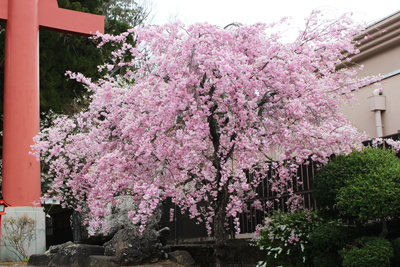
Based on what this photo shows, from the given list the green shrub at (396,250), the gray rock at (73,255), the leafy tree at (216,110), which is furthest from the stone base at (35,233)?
the green shrub at (396,250)

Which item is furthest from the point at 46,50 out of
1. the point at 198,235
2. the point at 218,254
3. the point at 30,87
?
the point at 218,254

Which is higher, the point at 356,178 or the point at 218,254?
the point at 356,178

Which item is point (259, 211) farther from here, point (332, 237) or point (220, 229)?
point (332, 237)

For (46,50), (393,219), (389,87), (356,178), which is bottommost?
(393,219)

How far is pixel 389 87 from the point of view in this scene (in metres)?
8.66

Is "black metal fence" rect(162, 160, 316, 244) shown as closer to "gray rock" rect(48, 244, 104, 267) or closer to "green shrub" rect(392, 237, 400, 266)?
"green shrub" rect(392, 237, 400, 266)

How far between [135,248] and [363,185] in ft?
16.8

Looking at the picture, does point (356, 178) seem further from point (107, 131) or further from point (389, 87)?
point (389, 87)

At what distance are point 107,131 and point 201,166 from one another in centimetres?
159

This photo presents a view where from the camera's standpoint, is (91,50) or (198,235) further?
(91,50)

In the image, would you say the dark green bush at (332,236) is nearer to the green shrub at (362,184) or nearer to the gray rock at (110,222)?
the green shrub at (362,184)

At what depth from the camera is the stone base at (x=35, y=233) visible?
9930mm

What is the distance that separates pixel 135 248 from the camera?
8188 millimetres

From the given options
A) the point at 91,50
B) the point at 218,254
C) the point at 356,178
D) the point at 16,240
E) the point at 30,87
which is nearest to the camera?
the point at 356,178
